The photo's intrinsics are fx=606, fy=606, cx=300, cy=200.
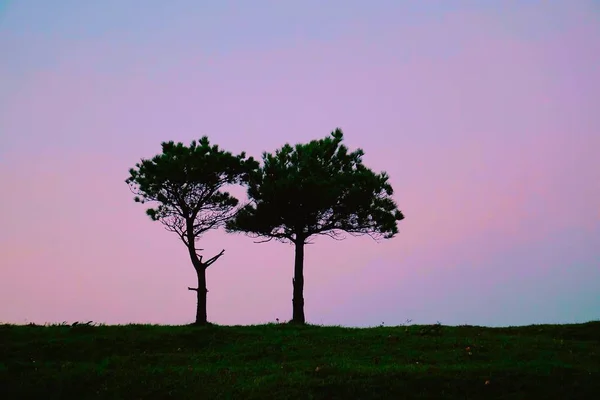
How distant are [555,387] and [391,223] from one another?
75.1ft

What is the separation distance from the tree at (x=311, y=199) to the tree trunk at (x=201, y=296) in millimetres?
4668

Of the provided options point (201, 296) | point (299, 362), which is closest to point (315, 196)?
point (201, 296)

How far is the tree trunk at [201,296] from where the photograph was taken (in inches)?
1420

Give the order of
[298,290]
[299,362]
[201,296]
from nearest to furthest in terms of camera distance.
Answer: [299,362], [201,296], [298,290]

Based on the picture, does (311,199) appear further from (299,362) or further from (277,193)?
(299,362)

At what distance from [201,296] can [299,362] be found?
15.6 m

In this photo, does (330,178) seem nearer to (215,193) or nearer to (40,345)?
(215,193)

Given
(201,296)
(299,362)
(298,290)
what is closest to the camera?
(299,362)

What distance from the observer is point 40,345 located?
2498cm

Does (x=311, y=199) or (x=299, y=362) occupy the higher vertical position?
(x=311, y=199)

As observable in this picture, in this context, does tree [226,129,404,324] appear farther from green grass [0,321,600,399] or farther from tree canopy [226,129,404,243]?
green grass [0,321,600,399]

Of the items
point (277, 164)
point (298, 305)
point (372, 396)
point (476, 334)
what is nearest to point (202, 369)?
point (372, 396)

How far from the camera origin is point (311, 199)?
39.2 meters

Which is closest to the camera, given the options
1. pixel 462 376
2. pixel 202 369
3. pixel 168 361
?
pixel 462 376
